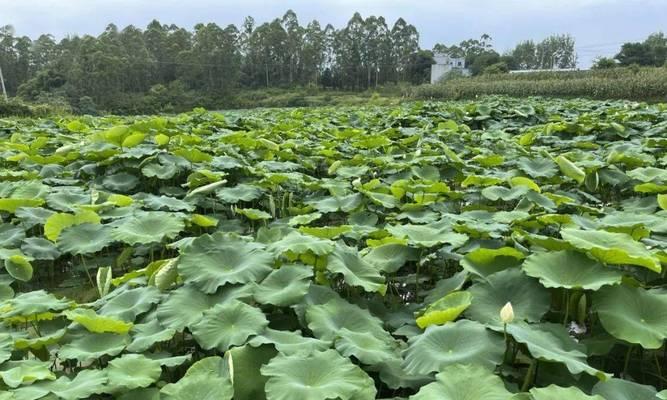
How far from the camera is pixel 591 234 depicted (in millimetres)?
1779

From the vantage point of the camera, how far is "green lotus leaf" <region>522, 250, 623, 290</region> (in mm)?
1529

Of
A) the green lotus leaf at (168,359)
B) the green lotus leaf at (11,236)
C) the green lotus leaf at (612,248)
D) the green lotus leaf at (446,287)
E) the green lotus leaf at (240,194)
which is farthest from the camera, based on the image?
the green lotus leaf at (240,194)

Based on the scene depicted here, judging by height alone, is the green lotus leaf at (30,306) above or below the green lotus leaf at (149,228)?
below

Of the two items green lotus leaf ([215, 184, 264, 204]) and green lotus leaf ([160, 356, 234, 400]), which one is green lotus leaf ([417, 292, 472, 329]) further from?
green lotus leaf ([215, 184, 264, 204])

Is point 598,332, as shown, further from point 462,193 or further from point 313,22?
point 313,22


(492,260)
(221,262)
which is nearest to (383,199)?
(492,260)

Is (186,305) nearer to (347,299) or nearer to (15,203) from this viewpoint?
(347,299)

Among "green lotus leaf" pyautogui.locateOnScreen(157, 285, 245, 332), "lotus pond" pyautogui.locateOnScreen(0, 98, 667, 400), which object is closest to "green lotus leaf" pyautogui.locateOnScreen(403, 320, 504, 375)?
"lotus pond" pyautogui.locateOnScreen(0, 98, 667, 400)

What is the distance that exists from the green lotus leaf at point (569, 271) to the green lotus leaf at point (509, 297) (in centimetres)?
6

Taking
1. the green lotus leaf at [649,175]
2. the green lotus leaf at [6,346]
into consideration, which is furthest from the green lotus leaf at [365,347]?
the green lotus leaf at [649,175]

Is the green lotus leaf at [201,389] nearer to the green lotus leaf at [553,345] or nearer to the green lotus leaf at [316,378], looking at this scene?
the green lotus leaf at [316,378]

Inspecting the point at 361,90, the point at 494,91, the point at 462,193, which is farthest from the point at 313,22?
the point at 462,193

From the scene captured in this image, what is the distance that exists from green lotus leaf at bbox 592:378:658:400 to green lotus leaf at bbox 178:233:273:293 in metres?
1.07

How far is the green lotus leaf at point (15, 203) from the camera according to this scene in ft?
9.66
